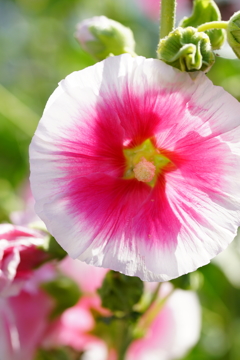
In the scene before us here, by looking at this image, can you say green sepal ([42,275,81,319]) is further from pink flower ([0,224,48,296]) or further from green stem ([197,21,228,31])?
green stem ([197,21,228,31])

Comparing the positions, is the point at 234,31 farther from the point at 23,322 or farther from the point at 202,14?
the point at 23,322

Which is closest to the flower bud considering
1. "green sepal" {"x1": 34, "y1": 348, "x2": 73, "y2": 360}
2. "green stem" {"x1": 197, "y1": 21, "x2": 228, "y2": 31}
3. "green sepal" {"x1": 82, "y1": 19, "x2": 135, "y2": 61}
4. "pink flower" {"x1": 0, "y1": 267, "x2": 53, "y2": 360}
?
"green sepal" {"x1": 82, "y1": 19, "x2": 135, "y2": 61}

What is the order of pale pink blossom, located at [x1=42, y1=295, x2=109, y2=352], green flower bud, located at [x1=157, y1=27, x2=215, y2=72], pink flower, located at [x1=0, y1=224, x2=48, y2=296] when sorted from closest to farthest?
green flower bud, located at [x1=157, y1=27, x2=215, y2=72], pink flower, located at [x1=0, y1=224, x2=48, y2=296], pale pink blossom, located at [x1=42, y1=295, x2=109, y2=352]

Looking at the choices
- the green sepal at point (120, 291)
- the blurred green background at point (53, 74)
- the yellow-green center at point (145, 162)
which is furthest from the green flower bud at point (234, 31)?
the blurred green background at point (53, 74)

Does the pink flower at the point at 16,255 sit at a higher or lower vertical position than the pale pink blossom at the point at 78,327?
higher

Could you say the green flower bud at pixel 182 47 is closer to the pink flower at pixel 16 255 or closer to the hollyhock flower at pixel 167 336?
the pink flower at pixel 16 255
